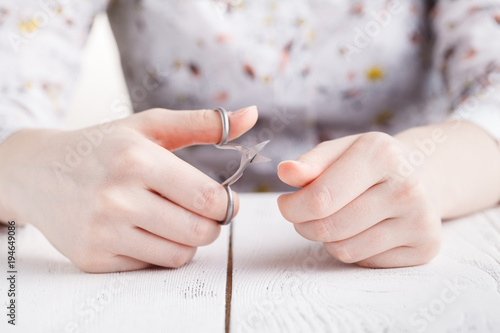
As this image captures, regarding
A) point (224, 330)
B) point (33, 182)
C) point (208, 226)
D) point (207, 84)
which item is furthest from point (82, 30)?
point (224, 330)

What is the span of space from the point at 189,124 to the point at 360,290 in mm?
235

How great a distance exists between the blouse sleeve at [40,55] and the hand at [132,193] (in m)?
0.25

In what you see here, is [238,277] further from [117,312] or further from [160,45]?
[160,45]

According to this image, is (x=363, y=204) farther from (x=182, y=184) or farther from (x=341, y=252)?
(x=182, y=184)

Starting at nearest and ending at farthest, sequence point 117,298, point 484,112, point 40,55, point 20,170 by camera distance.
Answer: point 117,298
point 20,170
point 484,112
point 40,55

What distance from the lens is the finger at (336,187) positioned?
47 centimetres

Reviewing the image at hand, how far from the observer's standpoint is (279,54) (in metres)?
0.91

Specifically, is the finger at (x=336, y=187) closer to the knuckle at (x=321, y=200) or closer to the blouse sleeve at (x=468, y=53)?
the knuckle at (x=321, y=200)

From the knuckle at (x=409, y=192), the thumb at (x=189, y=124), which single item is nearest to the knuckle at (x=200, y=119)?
the thumb at (x=189, y=124)

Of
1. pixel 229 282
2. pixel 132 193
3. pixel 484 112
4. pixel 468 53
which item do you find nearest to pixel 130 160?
pixel 132 193

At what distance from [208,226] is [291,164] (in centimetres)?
12

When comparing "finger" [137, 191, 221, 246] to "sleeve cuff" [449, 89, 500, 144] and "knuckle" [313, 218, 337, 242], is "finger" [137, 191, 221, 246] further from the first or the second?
"sleeve cuff" [449, 89, 500, 144]

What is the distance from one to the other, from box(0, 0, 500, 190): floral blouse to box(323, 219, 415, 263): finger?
1.45 feet

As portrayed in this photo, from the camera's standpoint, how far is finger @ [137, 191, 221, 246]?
492 millimetres
